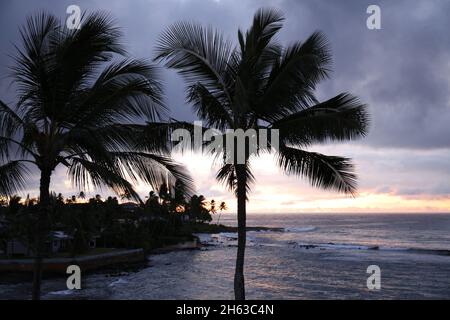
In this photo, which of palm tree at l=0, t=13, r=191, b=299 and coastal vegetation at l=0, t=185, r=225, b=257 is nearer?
palm tree at l=0, t=13, r=191, b=299

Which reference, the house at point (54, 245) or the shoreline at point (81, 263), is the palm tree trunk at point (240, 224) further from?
the shoreline at point (81, 263)

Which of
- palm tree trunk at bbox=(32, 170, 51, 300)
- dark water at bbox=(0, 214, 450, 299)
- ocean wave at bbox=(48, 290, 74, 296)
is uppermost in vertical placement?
palm tree trunk at bbox=(32, 170, 51, 300)

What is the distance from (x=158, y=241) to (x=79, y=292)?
37.0 meters

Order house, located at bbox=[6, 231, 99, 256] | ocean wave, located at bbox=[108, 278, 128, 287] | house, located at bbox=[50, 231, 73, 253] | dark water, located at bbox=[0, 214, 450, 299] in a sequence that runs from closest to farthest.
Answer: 1. dark water, located at bbox=[0, 214, 450, 299]
2. ocean wave, located at bbox=[108, 278, 128, 287]
3. house, located at bbox=[6, 231, 99, 256]
4. house, located at bbox=[50, 231, 73, 253]

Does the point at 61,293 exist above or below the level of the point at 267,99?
below

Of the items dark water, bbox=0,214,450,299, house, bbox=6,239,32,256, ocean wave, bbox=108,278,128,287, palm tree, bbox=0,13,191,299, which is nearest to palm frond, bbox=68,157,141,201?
palm tree, bbox=0,13,191,299

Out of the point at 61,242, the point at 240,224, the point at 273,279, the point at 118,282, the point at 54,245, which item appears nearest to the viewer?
the point at 240,224

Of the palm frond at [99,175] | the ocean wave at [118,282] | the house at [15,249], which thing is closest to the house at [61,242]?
the house at [15,249]

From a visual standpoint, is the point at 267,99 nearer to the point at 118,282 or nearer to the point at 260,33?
the point at 260,33

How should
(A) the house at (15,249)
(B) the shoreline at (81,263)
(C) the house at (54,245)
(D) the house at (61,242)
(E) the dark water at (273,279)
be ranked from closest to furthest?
(E) the dark water at (273,279) < (B) the shoreline at (81,263) < (C) the house at (54,245) < (A) the house at (15,249) < (D) the house at (61,242)

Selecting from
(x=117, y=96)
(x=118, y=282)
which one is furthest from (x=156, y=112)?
(x=118, y=282)

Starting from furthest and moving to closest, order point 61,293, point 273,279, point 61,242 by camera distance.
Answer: point 61,242, point 273,279, point 61,293

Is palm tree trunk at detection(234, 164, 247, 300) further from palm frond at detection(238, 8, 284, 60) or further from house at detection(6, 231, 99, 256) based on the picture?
house at detection(6, 231, 99, 256)
